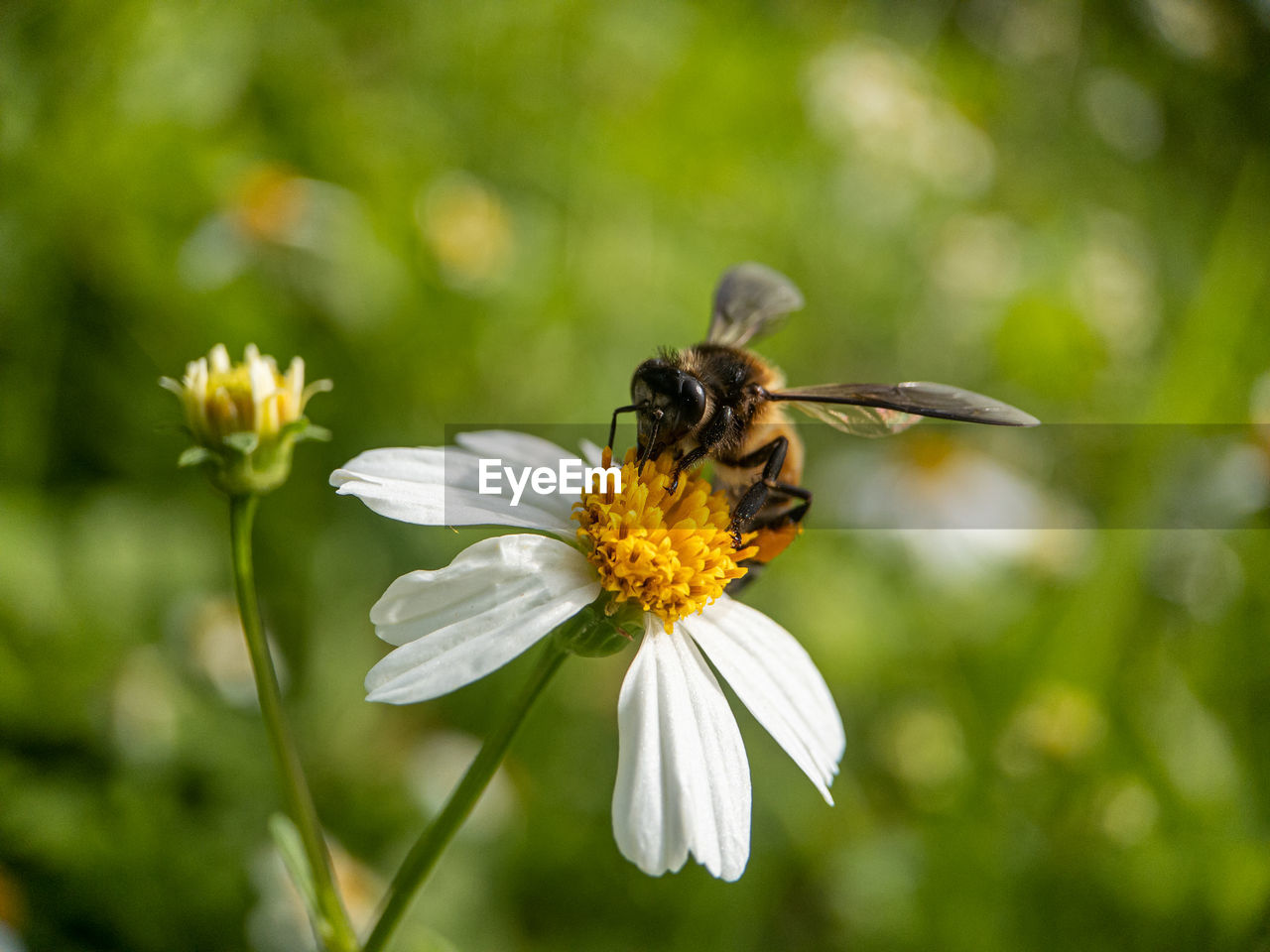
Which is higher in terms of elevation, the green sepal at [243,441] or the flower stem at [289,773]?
the green sepal at [243,441]

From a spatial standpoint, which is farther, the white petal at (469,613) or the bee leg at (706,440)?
the bee leg at (706,440)

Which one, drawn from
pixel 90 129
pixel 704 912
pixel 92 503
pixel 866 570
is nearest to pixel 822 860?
pixel 704 912

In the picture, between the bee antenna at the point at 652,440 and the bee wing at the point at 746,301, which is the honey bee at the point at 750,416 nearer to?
the bee antenna at the point at 652,440

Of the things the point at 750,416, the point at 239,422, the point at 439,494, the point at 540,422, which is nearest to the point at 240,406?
the point at 239,422

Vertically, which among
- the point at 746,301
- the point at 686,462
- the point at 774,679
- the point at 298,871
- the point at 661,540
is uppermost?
the point at 746,301

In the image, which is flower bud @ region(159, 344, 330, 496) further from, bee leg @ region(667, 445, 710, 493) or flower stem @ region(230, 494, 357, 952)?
bee leg @ region(667, 445, 710, 493)

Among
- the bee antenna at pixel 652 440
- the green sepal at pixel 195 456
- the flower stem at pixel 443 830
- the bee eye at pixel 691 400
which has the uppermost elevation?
the bee eye at pixel 691 400

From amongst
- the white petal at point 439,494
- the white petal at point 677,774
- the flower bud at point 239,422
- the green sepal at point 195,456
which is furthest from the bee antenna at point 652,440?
the green sepal at point 195,456

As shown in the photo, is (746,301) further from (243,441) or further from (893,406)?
(243,441)
